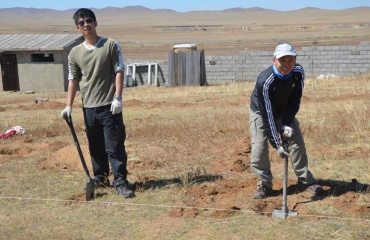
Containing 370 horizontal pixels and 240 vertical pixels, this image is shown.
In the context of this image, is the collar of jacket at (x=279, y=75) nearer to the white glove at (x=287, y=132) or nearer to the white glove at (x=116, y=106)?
the white glove at (x=287, y=132)

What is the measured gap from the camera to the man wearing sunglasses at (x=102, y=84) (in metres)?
5.82

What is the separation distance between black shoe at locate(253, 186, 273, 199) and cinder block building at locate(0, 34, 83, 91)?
57.6 ft

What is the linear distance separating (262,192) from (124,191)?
1492 mm

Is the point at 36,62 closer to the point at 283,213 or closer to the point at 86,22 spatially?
the point at 86,22

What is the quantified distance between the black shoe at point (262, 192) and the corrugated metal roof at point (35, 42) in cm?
1753

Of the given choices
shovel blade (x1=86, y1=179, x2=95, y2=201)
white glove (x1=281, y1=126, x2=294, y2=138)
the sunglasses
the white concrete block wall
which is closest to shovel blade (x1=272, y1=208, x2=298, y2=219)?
white glove (x1=281, y1=126, x2=294, y2=138)

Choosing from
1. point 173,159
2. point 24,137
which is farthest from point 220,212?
point 24,137

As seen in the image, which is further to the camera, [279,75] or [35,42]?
[35,42]

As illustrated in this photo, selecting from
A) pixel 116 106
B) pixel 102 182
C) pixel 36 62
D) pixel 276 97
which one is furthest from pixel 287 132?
pixel 36 62

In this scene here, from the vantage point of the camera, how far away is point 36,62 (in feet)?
74.9

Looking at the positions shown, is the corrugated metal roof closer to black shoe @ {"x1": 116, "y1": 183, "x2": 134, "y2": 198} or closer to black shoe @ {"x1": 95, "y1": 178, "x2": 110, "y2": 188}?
black shoe @ {"x1": 95, "y1": 178, "x2": 110, "y2": 188}

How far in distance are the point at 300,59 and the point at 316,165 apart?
1568 centimetres

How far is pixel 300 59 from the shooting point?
72.2ft

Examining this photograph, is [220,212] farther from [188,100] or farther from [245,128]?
[188,100]
